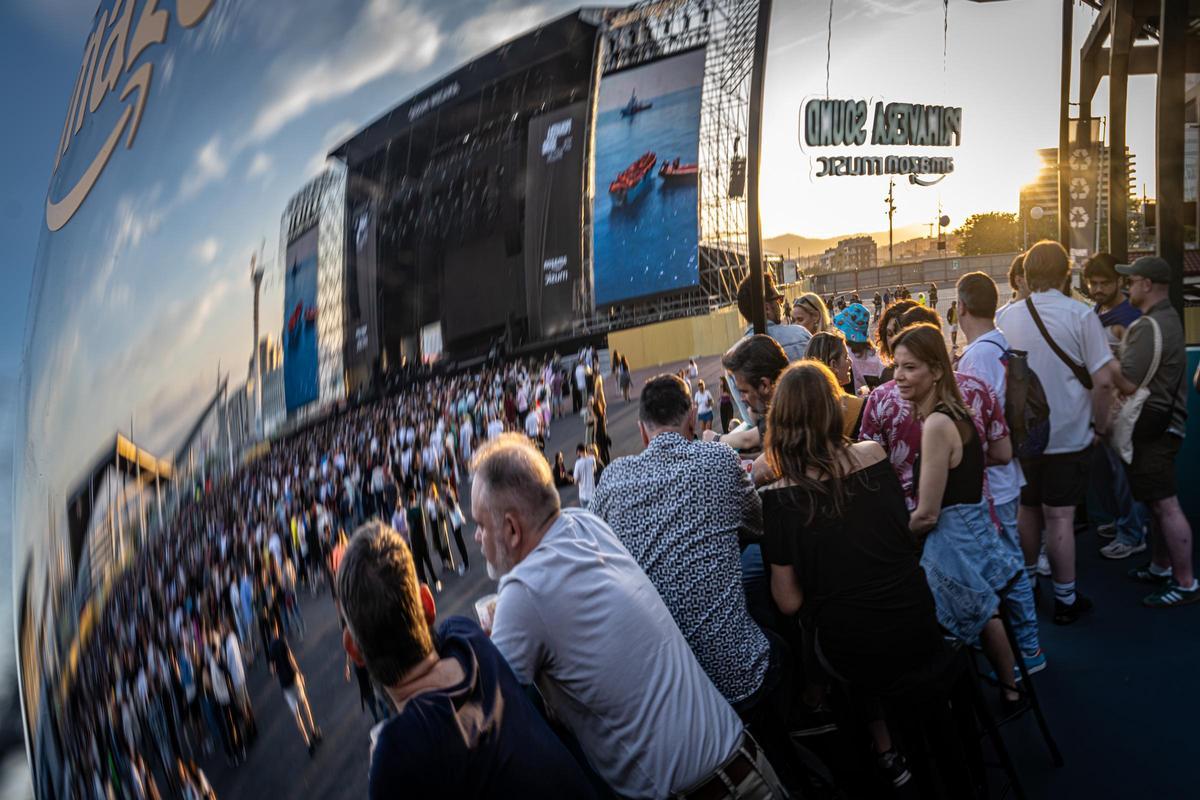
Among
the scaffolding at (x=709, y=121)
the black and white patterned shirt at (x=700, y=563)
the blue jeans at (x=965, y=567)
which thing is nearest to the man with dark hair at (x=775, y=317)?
the scaffolding at (x=709, y=121)

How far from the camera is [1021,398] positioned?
13.3ft

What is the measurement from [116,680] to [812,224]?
7.27 feet

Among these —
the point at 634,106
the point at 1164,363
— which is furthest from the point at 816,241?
the point at 1164,363

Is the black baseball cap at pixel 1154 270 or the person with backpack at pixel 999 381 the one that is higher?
the black baseball cap at pixel 1154 270

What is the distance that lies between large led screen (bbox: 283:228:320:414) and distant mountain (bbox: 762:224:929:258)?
1.38 meters

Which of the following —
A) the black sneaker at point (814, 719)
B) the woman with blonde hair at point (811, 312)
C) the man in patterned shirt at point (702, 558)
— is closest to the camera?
the man in patterned shirt at point (702, 558)

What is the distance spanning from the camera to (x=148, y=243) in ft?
3.93

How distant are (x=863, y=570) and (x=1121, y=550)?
427 centimetres

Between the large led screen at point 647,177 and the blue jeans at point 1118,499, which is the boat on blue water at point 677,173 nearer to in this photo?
the large led screen at point 647,177

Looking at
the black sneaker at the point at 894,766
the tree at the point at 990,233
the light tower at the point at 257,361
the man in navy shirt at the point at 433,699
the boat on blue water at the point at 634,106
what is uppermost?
the tree at the point at 990,233

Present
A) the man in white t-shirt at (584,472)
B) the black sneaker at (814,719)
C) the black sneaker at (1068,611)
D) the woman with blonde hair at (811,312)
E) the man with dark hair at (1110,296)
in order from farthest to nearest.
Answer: the man with dark hair at (1110,296), the black sneaker at (1068,611), the woman with blonde hair at (811,312), the black sneaker at (814,719), the man in white t-shirt at (584,472)

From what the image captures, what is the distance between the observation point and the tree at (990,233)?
439cm

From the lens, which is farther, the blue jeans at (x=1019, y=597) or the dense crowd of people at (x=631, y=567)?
the blue jeans at (x=1019, y=597)

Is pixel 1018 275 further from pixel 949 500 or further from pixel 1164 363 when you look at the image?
pixel 949 500
